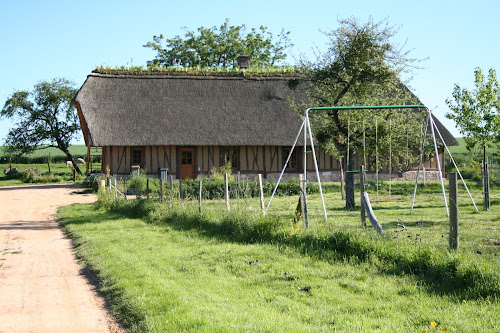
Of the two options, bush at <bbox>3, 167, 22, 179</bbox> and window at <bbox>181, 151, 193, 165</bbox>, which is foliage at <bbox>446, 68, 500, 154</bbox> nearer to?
window at <bbox>181, 151, 193, 165</bbox>

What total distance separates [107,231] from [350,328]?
297 inches

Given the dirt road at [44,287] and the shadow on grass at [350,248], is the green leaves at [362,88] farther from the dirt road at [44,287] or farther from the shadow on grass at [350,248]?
the dirt road at [44,287]

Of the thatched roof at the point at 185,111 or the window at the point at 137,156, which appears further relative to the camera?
the window at the point at 137,156

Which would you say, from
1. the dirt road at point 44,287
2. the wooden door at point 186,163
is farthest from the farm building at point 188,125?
the dirt road at point 44,287

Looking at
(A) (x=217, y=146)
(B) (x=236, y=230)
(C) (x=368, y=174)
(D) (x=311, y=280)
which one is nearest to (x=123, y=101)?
(A) (x=217, y=146)

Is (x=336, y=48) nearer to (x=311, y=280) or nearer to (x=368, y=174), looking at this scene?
(x=311, y=280)

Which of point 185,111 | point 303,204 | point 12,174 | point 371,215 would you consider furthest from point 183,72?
point 371,215

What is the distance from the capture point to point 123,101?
26.4 m

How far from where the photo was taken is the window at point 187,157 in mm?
26009

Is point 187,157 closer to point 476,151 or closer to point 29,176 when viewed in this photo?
point 29,176

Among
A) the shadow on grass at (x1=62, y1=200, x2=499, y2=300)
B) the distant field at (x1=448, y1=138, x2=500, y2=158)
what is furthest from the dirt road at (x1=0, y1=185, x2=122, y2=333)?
the distant field at (x1=448, y1=138, x2=500, y2=158)

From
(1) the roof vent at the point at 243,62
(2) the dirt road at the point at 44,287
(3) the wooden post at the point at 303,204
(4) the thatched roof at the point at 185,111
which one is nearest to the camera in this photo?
(2) the dirt road at the point at 44,287

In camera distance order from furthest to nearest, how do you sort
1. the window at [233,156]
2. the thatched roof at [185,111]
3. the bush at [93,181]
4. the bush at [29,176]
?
the bush at [29,176] → the window at [233,156] → the thatched roof at [185,111] → the bush at [93,181]

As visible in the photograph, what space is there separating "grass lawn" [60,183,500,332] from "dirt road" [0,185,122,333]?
0.28 m
